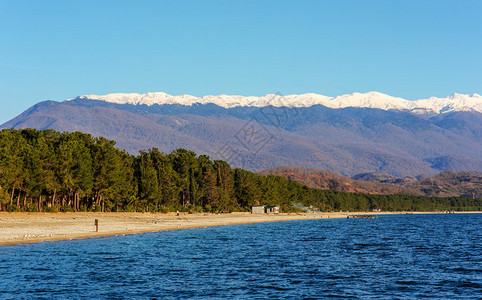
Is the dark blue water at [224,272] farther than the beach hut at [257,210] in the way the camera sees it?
No

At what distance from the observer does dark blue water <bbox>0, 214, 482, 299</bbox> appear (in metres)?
36.2

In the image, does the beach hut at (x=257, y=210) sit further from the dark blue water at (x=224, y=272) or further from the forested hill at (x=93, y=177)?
the dark blue water at (x=224, y=272)

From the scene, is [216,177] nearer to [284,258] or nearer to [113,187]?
[113,187]

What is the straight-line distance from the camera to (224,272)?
148 ft

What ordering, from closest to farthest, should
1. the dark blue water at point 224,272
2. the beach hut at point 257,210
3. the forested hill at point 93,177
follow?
1. the dark blue water at point 224,272
2. the forested hill at point 93,177
3. the beach hut at point 257,210

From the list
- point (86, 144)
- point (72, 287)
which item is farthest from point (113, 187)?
point (72, 287)

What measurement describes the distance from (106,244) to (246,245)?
61.5 ft

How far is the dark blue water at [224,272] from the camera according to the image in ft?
119

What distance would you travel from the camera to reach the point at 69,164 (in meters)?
103

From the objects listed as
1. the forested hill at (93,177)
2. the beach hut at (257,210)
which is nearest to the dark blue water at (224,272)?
the forested hill at (93,177)

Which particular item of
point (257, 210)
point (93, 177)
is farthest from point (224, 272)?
point (257, 210)

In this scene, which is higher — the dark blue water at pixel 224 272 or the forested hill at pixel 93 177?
the forested hill at pixel 93 177

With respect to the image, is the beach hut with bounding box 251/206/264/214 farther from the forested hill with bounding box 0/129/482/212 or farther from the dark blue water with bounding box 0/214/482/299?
the dark blue water with bounding box 0/214/482/299

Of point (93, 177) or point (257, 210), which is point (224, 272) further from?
point (257, 210)
